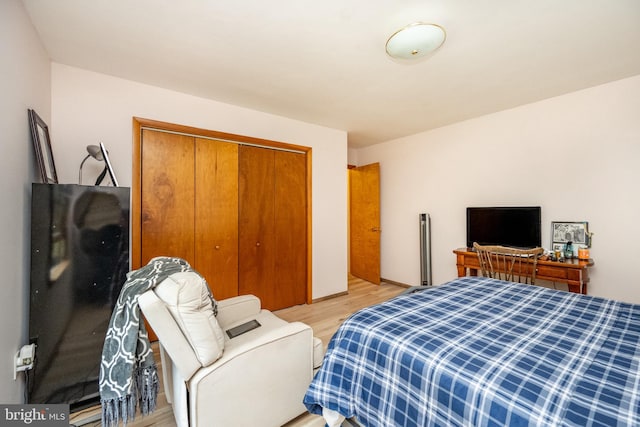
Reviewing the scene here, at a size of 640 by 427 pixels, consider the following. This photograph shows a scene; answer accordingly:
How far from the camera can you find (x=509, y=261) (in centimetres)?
290

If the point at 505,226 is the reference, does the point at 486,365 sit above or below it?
below

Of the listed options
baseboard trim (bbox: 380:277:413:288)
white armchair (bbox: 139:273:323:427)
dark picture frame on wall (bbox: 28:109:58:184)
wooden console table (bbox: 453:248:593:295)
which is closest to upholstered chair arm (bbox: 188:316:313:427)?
white armchair (bbox: 139:273:323:427)

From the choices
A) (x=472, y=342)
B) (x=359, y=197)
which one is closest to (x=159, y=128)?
(x=472, y=342)

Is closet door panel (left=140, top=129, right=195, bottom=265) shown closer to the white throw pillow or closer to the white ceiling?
the white ceiling

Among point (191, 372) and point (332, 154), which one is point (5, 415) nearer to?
point (191, 372)

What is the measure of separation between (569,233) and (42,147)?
469 cm

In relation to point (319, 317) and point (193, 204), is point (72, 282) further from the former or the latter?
point (319, 317)

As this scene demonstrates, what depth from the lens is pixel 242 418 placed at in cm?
141

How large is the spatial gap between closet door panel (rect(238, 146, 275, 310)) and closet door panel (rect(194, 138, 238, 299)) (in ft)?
0.30

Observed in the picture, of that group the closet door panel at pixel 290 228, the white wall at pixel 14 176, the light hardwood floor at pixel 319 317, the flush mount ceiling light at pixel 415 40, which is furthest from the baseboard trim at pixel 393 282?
the white wall at pixel 14 176

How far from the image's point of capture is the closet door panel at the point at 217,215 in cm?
286

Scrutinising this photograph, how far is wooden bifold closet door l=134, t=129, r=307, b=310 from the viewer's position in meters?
2.62

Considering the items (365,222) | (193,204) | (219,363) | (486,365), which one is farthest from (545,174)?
(193,204)

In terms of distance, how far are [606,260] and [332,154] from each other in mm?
3238
